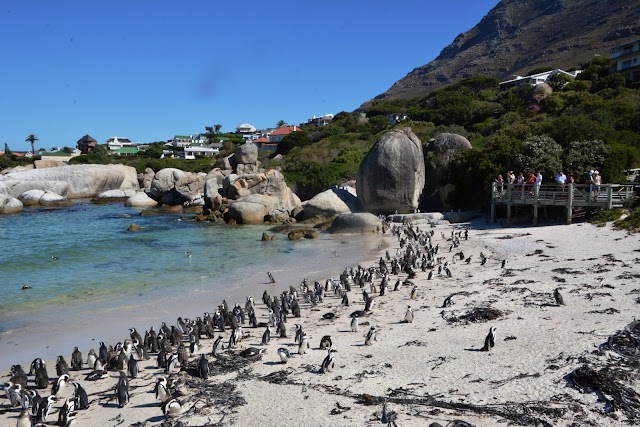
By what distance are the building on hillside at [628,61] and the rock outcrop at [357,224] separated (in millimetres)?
42512

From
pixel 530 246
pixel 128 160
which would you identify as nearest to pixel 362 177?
pixel 530 246

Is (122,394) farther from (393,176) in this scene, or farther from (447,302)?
(393,176)

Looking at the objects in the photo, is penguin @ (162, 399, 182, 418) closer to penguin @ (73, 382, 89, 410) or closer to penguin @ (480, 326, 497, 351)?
penguin @ (73, 382, 89, 410)

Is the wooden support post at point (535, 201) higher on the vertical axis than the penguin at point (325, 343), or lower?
higher

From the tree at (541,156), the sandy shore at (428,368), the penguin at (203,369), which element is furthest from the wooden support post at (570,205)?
the penguin at (203,369)

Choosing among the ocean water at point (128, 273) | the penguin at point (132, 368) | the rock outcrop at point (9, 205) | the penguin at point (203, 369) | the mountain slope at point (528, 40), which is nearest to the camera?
the penguin at point (203, 369)

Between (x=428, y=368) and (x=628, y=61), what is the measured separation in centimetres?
6048

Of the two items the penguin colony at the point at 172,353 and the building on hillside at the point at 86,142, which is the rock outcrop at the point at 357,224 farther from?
the building on hillside at the point at 86,142

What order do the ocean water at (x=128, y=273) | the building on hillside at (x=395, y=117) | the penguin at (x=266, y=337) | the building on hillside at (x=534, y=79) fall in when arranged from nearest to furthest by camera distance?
the penguin at (x=266, y=337)
the ocean water at (x=128, y=273)
the building on hillside at (x=534, y=79)
the building on hillside at (x=395, y=117)

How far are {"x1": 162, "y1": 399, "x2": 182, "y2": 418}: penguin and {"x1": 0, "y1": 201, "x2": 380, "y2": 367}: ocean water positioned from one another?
Answer: 443cm

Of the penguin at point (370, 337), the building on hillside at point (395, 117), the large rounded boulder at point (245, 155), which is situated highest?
the building on hillside at point (395, 117)

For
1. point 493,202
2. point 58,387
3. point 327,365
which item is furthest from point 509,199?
point 58,387

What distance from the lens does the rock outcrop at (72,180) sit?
51.2 meters

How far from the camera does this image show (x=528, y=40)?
113625 mm
